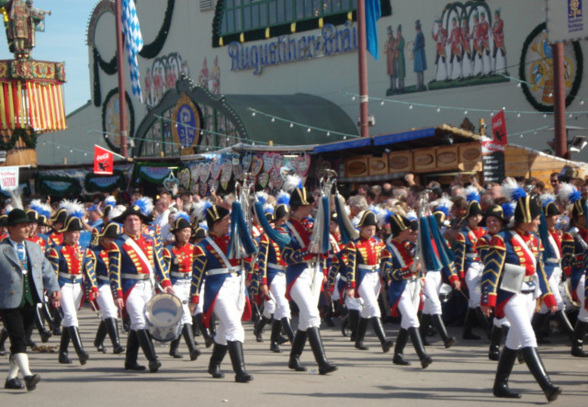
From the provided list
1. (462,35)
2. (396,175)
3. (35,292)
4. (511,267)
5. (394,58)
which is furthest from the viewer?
(394,58)

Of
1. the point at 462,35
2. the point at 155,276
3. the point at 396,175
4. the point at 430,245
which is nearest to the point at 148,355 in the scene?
the point at 155,276

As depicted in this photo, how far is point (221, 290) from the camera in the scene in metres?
9.62

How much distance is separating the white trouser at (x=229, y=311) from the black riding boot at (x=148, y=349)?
3.39ft

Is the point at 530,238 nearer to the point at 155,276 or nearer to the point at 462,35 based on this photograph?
the point at 155,276

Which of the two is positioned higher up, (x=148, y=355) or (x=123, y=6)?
(x=123, y=6)

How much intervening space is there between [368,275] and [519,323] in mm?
3750

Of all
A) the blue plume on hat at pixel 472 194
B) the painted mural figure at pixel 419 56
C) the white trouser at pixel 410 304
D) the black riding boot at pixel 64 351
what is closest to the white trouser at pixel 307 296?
the white trouser at pixel 410 304

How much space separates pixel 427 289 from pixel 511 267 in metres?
3.23

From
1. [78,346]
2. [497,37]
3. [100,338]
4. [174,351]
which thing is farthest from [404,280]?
[497,37]

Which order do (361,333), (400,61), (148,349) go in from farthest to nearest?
(400,61) < (361,333) < (148,349)

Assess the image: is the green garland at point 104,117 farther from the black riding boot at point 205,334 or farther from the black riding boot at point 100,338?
the black riding boot at point 100,338

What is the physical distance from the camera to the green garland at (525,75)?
24703mm

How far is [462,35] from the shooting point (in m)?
28.1

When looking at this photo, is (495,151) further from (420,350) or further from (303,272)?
(303,272)
